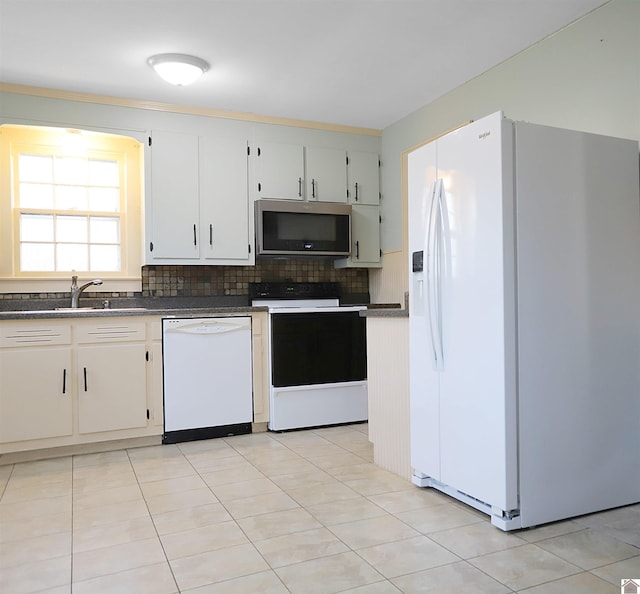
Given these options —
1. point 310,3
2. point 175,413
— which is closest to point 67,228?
point 175,413

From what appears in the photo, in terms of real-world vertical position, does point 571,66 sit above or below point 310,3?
below

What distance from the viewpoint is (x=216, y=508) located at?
98.2 inches

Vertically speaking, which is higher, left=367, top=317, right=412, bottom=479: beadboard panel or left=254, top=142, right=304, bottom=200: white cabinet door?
left=254, top=142, right=304, bottom=200: white cabinet door

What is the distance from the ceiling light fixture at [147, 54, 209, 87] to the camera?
3234 mm

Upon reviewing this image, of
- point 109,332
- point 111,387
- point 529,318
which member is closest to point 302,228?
point 109,332

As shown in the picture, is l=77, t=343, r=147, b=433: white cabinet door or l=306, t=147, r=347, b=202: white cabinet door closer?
l=77, t=343, r=147, b=433: white cabinet door

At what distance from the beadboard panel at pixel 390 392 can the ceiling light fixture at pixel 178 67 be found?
1787 millimetres

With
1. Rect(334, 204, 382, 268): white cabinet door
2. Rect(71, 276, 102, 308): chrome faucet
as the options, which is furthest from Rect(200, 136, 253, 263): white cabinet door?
Rect(334, 204, 382, 268): white cabinet door

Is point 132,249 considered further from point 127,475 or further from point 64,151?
point 127,475

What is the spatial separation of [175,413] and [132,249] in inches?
52.2

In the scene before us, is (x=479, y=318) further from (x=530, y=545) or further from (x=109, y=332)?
(x=109, y=332)

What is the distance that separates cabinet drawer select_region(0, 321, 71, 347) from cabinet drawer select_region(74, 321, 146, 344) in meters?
0.07

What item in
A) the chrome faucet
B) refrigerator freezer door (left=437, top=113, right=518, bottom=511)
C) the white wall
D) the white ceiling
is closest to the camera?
refrigerator freezer door (left=437, top=113, right=518, bottom=511)

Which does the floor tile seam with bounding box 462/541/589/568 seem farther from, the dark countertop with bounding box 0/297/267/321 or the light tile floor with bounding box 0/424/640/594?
the dark countertop with bounding box 0/297/267/321
